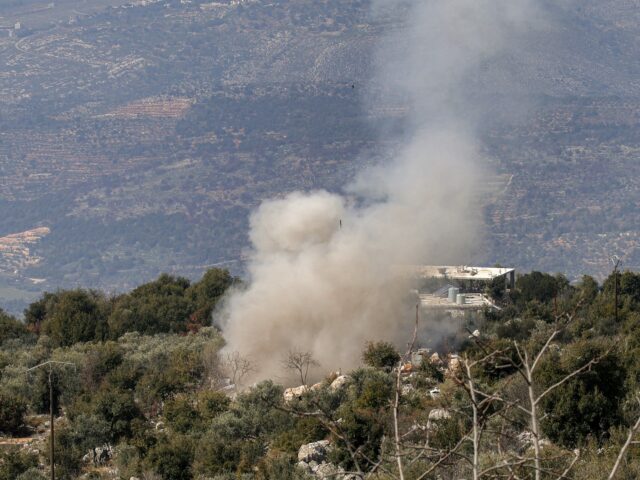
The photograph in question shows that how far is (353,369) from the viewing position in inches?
2099

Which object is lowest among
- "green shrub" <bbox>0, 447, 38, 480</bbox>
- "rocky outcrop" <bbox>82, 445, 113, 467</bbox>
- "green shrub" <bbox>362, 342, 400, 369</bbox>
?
"green shrub" <bbox>0, 447, 38, 480</bbox>

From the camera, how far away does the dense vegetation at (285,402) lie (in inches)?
1485

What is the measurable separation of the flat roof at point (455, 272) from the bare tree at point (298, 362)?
324 inches

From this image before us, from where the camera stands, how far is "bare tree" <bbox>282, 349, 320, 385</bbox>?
A: 2072 inches

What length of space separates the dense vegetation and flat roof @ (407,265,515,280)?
11.3ft

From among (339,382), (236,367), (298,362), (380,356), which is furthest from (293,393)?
(236,367)

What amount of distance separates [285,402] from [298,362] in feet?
15.1

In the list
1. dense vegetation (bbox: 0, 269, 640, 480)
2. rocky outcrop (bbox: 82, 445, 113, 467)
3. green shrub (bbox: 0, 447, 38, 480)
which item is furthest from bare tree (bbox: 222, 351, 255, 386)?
green shrub (bbox: 0, 447, 38, 480)

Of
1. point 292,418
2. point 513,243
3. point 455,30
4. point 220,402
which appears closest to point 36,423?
point 220,402

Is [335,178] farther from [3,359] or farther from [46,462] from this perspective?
[46,462]

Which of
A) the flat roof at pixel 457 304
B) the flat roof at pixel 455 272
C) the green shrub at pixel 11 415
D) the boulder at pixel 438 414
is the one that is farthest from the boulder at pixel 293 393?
the flat roof at pixel 457 304

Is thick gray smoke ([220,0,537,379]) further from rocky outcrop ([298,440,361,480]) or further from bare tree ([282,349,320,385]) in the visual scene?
rocky outcrop ([298,440,361,480])

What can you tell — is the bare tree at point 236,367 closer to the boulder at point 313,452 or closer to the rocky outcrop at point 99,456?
the rocky outcrop at point 99,456

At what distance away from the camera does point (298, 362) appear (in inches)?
2046
